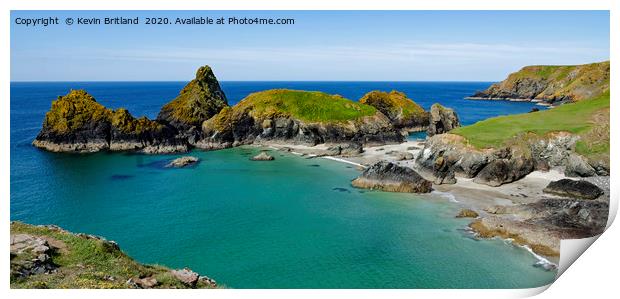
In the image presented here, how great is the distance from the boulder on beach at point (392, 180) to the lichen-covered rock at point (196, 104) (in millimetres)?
46790

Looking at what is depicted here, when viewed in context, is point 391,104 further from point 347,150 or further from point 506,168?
point 506,168

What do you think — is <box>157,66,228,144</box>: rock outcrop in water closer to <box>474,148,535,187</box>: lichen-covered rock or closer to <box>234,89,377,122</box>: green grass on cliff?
<box>234,89,377,122</box>: green grass on cliff

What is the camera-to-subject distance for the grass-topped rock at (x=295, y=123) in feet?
276

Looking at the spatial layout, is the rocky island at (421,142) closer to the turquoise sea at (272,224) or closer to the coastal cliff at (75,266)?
the turquoise sea at (272,224)

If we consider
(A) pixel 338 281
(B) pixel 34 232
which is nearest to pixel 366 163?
(A) pixel 338 281

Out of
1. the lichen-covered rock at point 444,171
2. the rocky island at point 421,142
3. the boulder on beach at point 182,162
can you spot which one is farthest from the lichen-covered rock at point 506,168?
the boulder on beach at point 182,162

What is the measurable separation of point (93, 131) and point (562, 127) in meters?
76.8

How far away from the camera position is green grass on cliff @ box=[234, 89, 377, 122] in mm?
87625

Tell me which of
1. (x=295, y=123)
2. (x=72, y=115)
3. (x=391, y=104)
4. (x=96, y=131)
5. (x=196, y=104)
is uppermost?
(x=391, y=104)

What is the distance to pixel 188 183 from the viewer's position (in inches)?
2232

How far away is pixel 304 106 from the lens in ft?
296

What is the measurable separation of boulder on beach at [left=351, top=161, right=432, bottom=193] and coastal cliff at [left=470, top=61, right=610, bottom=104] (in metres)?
105

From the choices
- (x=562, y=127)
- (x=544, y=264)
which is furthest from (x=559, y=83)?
(x=544, y=264)
